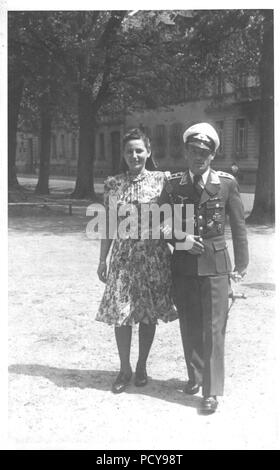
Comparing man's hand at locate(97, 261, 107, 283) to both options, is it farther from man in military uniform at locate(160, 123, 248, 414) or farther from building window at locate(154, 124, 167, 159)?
building window at locate(154, 124, 167, 159)

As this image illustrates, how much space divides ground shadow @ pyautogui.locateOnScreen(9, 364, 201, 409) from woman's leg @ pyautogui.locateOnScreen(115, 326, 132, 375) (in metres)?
0.13

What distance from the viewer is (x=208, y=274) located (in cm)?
338

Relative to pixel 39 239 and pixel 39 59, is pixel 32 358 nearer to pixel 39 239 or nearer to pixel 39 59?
pixel 39 239

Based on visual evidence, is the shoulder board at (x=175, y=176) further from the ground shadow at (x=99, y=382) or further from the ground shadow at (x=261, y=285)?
the ground shadow at (x=261, y=285)

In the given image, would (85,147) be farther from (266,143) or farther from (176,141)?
Result: (176,141)

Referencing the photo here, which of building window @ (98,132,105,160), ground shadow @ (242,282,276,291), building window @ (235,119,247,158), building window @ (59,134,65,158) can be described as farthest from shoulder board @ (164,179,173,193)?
building window @ (59,134,65,158)

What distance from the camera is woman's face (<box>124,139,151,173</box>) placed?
3459 millimetres

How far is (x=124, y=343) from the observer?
3756 mm

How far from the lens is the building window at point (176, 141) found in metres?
21.0

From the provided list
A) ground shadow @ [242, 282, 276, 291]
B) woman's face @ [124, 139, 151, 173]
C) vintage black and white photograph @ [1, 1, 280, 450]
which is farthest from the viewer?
ground shadow @ [242, 282, 276, 291]

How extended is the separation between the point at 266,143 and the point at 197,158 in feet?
25.2

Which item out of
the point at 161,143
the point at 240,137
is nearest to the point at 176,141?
the point at 161,143

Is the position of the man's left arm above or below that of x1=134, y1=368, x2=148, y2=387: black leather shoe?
above

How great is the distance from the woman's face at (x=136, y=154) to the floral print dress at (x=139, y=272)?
7cm
